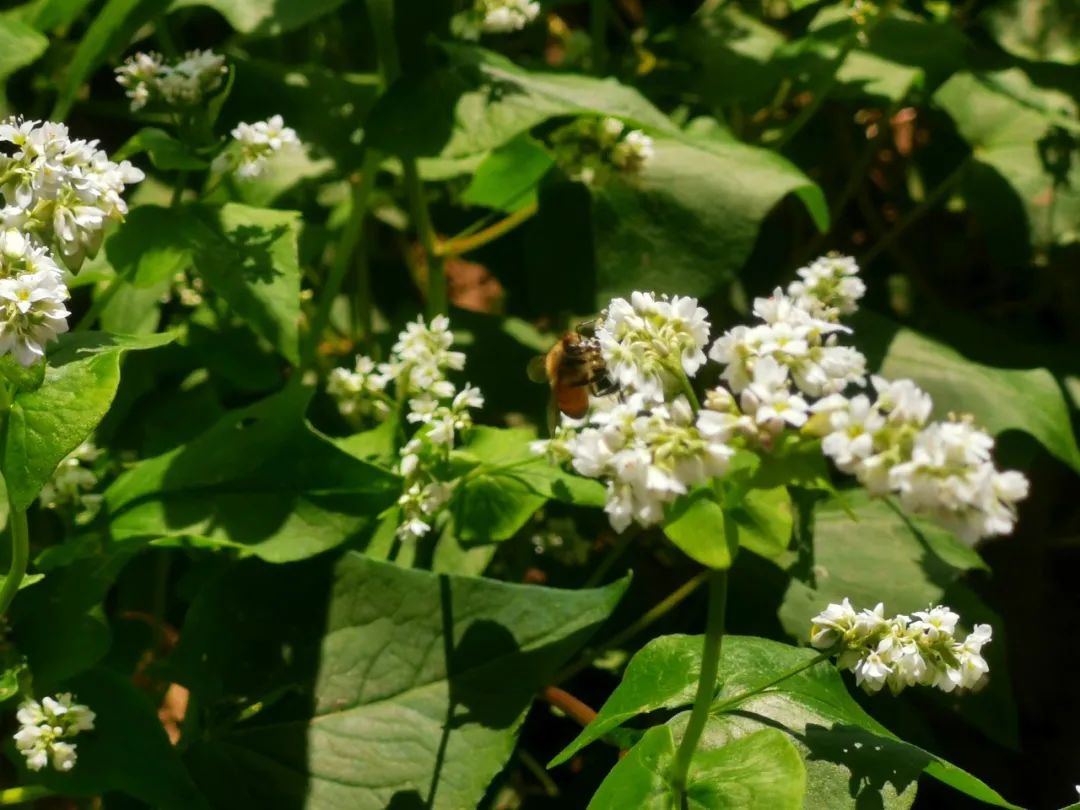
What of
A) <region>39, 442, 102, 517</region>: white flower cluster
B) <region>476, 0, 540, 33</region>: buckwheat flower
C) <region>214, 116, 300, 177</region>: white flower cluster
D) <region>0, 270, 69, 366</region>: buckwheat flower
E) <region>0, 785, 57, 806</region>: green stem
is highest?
<region>0, 270, 69, 366</region>: buckwheat flower

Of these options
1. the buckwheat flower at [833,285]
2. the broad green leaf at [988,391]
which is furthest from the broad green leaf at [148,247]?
the broad green leaf at [988,391]

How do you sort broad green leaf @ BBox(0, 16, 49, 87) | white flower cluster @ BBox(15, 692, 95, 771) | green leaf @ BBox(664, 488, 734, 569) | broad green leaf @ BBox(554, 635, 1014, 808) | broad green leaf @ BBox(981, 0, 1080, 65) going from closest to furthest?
green leaf @ BBox(664, 488, 734, 569) → broad green leaf @ BBox(554, 635, 1014, 808) → white flower cluster @ BBox(15, 692, 95, 771) → broad green leaf @ BBox(0, 16, 49, 87) → broad green leaf @ BBox(981, 0, 1080, 65)

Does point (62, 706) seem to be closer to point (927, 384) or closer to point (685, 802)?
point (685, 802)

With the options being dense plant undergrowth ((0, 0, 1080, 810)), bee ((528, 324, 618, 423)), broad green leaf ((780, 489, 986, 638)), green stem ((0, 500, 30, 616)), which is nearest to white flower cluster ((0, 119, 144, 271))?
dense plant undergrowth ((0, 0, 1080, 810))

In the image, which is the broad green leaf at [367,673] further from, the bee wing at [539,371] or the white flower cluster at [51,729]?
the bee wing at [539,371]

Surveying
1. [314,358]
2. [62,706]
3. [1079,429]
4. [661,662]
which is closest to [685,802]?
[661,662]

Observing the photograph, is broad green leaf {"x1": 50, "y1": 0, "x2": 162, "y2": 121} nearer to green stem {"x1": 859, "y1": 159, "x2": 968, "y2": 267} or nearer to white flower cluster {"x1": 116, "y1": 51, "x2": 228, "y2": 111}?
white flower cluster {"x1": 116, "y1": 51, "x2": 228, "y2": 111}

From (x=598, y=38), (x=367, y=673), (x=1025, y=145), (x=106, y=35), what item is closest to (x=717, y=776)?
(x=367, y=673)
